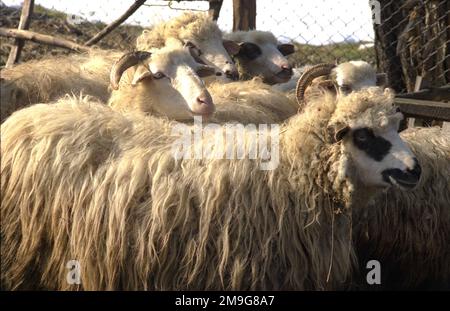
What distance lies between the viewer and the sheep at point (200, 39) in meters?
5.46

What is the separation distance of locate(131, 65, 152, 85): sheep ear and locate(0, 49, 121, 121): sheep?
44 cm

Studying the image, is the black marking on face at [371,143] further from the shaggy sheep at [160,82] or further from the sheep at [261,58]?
the sheep at [261,58]

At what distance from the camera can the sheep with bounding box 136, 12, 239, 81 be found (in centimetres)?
546

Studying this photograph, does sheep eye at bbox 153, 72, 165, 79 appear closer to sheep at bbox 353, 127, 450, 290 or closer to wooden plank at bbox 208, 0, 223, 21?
sheep at bbox 353, 127, 450, 290

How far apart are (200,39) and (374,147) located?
2287mm

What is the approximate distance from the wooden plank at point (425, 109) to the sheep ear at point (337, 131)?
1.52 m

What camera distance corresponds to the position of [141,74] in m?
4.71

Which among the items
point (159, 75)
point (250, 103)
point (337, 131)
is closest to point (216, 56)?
point (250, 103)

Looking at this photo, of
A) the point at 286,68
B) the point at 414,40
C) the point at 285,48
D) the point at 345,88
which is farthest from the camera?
the point at 414,40

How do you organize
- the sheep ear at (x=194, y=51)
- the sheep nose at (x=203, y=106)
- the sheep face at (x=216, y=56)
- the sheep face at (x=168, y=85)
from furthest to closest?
the sheep face at (x=216, y=56) → the sheep ear at (x=194, y=51) → the sheep face at (x=168, y=85) → the sheep nose at (x=203, y=106)

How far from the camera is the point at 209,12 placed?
6430 millimetres

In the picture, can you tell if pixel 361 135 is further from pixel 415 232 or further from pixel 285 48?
pixel 285 48

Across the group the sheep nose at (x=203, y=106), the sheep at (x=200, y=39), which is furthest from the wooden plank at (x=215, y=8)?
the sheep nose at (x=203, y=106)
